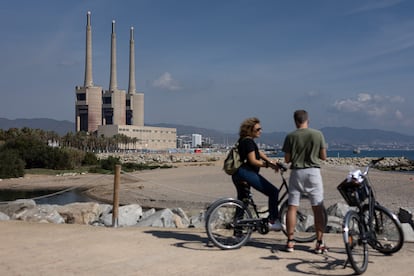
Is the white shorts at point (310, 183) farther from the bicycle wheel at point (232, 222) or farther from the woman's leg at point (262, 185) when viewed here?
the bicycle wheel at point (232, 222)

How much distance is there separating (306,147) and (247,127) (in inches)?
40.7

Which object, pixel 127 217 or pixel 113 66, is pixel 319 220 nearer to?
pixel 127 217

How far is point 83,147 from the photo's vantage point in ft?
383

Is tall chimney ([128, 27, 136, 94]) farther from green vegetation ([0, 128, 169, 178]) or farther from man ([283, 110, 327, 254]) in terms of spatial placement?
man ([283, 110, 327, 254])

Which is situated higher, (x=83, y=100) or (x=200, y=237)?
(x=83, y=100)

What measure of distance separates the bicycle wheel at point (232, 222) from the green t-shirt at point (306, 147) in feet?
4.00

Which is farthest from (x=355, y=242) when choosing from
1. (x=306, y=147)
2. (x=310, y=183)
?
(x=306, y=147)

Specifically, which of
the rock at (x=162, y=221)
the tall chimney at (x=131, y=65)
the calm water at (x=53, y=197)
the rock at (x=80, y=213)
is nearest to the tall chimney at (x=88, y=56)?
the tall chimney at (x=131, y=65)

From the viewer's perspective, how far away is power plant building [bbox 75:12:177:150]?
475ft

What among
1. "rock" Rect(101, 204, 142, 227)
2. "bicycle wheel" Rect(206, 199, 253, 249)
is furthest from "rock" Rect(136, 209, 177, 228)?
"bicycle wheel" Rect(206, 199, 253, 249)

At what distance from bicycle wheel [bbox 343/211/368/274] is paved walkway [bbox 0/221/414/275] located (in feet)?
0.55

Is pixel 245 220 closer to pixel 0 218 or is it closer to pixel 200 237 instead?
pixel 200 237

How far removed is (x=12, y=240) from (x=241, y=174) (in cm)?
433

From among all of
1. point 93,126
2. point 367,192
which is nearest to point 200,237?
point 367,192
